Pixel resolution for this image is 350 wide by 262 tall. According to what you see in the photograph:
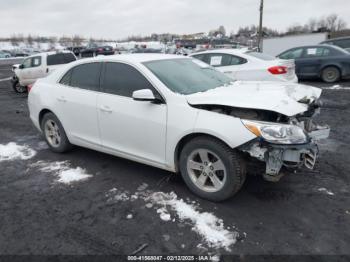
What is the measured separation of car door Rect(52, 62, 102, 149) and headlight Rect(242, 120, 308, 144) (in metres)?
2.28

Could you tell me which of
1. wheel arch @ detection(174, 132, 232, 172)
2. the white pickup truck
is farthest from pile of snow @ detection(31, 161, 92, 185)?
the white pickup truck

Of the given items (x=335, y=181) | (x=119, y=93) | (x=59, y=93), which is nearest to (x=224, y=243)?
(x=335, y=181)

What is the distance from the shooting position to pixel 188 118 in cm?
330

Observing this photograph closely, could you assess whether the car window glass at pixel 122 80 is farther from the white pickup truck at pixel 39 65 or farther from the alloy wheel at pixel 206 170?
the white pickup truck at pixel 39 65

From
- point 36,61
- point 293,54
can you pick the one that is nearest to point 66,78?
point 36,61

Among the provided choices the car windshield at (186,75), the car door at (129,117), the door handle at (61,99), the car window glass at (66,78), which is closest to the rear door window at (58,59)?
the car window glass at (66,78)

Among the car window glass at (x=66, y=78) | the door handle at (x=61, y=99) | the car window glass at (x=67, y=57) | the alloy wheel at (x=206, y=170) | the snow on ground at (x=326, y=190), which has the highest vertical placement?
the car window glass at (x=67, y=57)

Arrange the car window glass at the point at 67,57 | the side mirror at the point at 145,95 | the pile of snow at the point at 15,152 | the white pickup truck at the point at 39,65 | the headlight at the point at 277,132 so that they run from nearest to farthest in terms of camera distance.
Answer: the headlight at the point at 277,132 < the side mirror at the point at 145,95 < the pile of snow at the point at 15,152 < the white pickup truck at the point at 39,65 < the car window glass at the point at 67,57

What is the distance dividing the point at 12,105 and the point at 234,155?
947 cm

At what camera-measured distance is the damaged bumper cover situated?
9.57ft

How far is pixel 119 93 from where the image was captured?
13.0 ft

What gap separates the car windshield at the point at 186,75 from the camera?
3686 millimetres

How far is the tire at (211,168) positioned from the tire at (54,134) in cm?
238

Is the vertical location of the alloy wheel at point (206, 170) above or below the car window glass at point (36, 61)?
below
